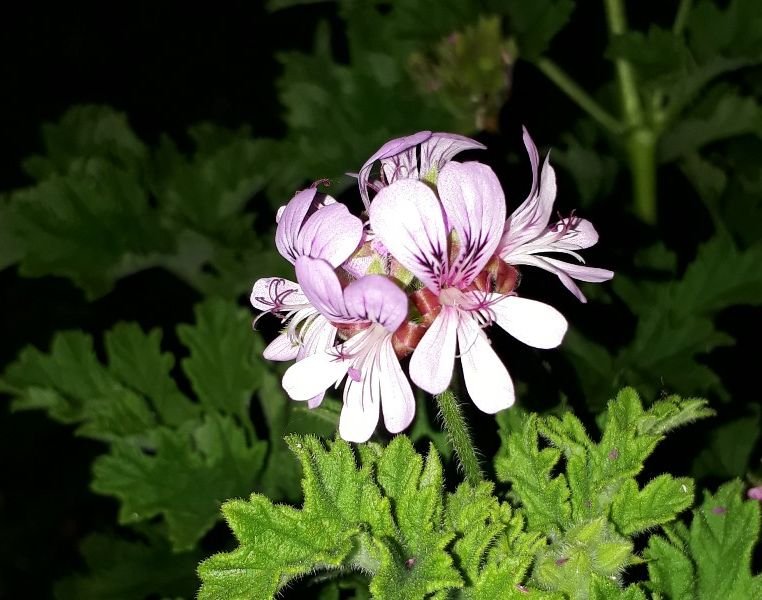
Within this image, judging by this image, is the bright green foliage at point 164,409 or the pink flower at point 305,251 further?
the bright green foliage at point 164,409

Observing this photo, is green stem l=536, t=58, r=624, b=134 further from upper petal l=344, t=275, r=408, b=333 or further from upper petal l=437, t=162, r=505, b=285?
upper petal l=344, t=275, r=408, b=333

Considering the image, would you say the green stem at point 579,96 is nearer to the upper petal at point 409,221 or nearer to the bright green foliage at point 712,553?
the bright green foliage at point 712,553

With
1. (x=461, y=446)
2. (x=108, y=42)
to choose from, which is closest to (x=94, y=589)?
(x=461, y=446)

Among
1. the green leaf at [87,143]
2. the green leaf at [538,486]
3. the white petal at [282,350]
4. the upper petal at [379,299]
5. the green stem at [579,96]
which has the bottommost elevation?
the green leaf at [538,486]

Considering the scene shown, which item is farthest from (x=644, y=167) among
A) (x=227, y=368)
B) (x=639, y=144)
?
(x=227, y=368)

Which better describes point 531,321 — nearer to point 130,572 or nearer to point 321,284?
point 321,284

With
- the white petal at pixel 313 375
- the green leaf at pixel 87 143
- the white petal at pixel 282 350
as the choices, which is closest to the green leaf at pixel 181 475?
the white petal at pixel 282 350

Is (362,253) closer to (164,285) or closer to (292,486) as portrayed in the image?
(292,486)
